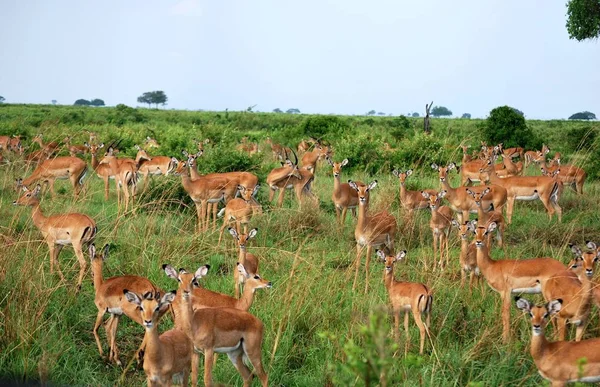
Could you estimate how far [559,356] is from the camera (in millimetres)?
4402

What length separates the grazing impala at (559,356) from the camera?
4.27 meters

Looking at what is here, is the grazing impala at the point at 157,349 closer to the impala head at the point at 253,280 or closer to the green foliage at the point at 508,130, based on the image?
the impala head at the point at 253,280

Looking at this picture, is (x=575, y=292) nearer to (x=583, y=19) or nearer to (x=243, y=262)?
(x=243, y=262)

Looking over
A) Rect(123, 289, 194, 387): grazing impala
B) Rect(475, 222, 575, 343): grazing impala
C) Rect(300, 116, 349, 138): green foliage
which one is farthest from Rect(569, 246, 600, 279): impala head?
Rect(300, 116, 349, 138): green foliage

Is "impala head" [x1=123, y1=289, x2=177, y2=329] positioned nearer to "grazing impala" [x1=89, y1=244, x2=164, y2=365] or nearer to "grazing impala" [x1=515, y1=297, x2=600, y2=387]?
"grazing impala" [x1=89, y1=244, x2=164, y2=365]

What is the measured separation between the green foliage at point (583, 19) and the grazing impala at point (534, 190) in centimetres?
1149

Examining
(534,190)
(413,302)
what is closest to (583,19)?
(534,190)

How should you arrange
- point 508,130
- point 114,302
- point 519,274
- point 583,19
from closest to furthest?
1. point 114,302
2. point 519,274
3. point 508,130
4. point 583,19

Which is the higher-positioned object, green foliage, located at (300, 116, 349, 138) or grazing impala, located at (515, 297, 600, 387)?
green foliage, located at (300, 116, 349, 138)

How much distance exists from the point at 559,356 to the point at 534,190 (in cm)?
712

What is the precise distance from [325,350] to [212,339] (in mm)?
956

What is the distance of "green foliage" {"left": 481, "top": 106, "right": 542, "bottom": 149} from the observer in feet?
60.8

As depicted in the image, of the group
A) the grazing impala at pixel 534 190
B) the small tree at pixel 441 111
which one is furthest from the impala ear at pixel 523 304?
the small tree at pixel 441 111

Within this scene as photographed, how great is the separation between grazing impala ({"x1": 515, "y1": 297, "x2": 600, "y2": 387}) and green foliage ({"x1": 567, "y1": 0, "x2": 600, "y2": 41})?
18.4m
